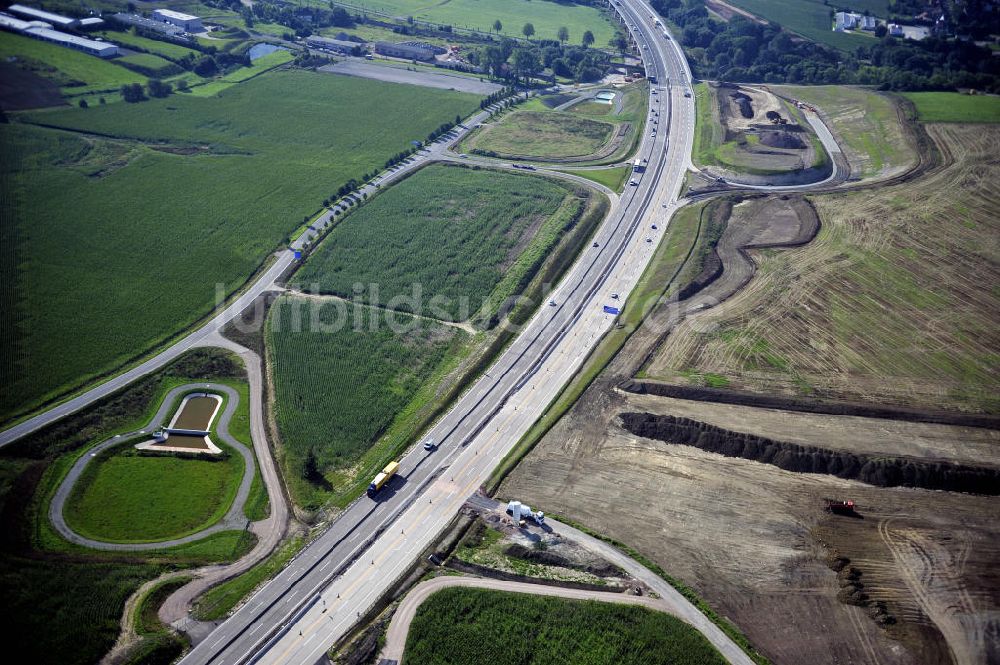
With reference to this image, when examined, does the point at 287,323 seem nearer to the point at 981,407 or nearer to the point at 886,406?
the point at 886,406

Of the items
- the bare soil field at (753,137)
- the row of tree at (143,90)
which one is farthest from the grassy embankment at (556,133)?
the row of tree at (143,90)

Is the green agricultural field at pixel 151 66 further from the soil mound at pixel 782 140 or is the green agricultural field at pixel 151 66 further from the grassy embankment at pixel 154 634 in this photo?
the grassy embankment at pixel 154 634

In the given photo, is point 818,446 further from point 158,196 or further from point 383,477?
point 158,196

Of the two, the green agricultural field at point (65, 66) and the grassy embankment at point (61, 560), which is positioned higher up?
the green agricultural field at point (65, 66)

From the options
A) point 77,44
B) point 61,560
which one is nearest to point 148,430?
point 61,560

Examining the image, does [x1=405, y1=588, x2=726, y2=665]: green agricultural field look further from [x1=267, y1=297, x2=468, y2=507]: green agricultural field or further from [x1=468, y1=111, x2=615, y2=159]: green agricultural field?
[x1=468, y1=111, x2=615, y2=159]: green agricultural field
